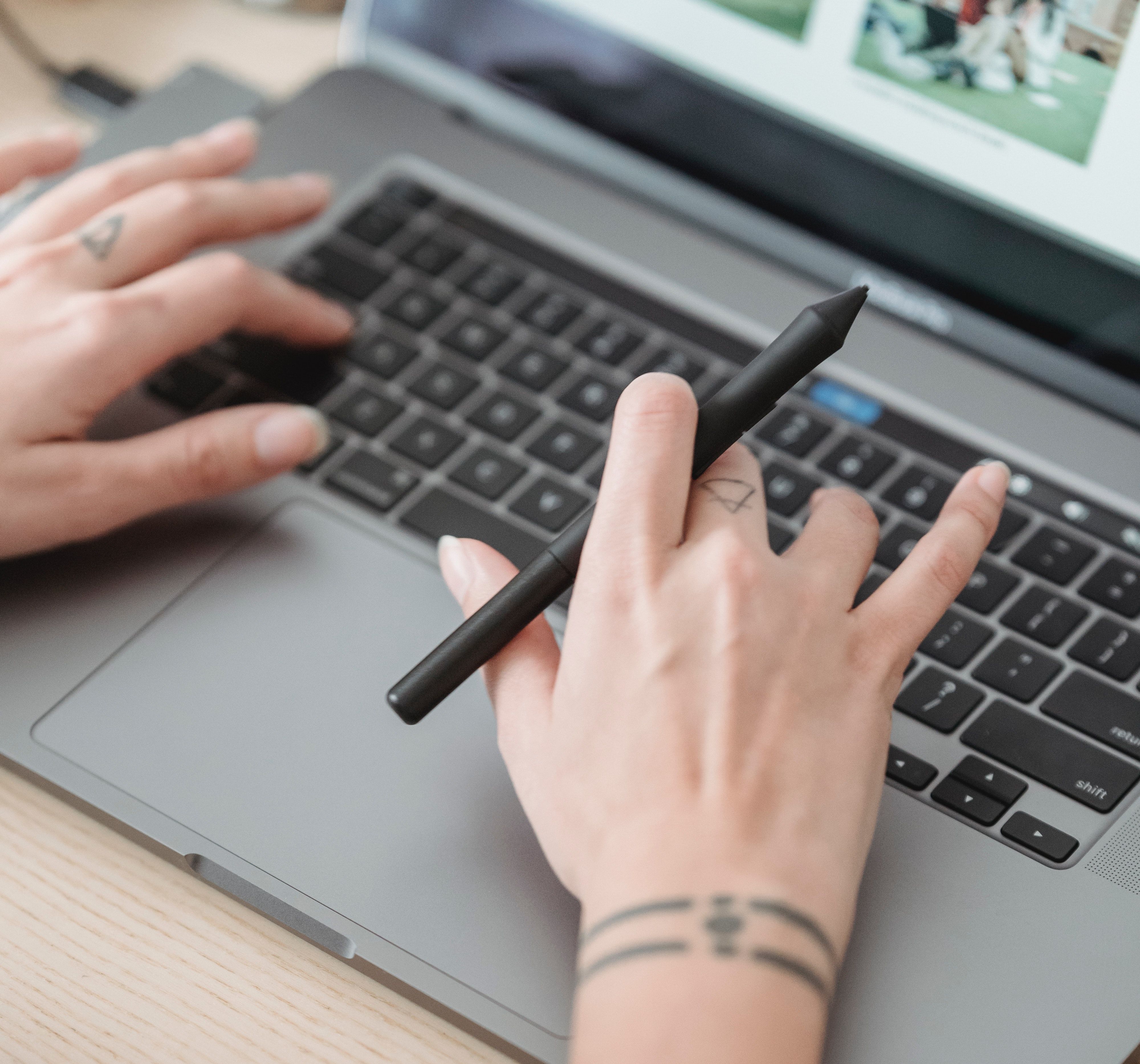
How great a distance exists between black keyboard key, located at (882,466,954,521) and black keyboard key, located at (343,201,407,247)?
33 cm

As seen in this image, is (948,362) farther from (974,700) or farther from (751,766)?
(751,766)

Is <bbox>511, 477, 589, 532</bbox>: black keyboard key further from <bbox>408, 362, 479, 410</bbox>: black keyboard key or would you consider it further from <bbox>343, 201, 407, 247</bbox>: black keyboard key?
<bbox>343, 201, 407, 247</bbox>: black keyboard key

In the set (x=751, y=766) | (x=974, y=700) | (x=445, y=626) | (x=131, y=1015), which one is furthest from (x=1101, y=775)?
(x=131, y=1015)

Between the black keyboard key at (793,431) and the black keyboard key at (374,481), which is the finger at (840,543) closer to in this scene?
the black keyboard key at (793,431)

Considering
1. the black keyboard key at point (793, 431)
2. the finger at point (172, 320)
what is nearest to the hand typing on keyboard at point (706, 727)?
the black keyboard key at point (793, 431)

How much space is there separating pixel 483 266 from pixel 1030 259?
30cm

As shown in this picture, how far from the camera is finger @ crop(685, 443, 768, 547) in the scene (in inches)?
18.7

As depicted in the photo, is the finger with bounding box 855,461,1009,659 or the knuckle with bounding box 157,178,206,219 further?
the knuckle with bounding box 157,178,206,219

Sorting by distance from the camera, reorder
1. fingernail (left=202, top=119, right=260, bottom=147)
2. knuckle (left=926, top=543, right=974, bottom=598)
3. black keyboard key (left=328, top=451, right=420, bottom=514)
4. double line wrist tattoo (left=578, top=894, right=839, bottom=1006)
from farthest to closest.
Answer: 1. fingernail (left=202, top=119, right=260, bottom=147)
2. black keyboard key (left=328, top=451, right=420, bottom=514)
3. knuckle (left=926, top=543, right=974, bottom=598)
4. double line wrist tattoo (left=578, top=894, right=839, bottom=1006)

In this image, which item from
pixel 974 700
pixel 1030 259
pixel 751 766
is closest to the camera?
pixel 751 766

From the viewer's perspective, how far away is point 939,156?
2.07 feet

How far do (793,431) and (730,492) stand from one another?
0.15 m

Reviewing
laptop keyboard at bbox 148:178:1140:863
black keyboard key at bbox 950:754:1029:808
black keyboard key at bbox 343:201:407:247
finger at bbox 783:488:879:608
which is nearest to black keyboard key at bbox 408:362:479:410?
laptop keyboard at bbox 148:178:1140:863

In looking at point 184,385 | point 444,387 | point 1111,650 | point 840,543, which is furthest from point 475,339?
point 1111,650
